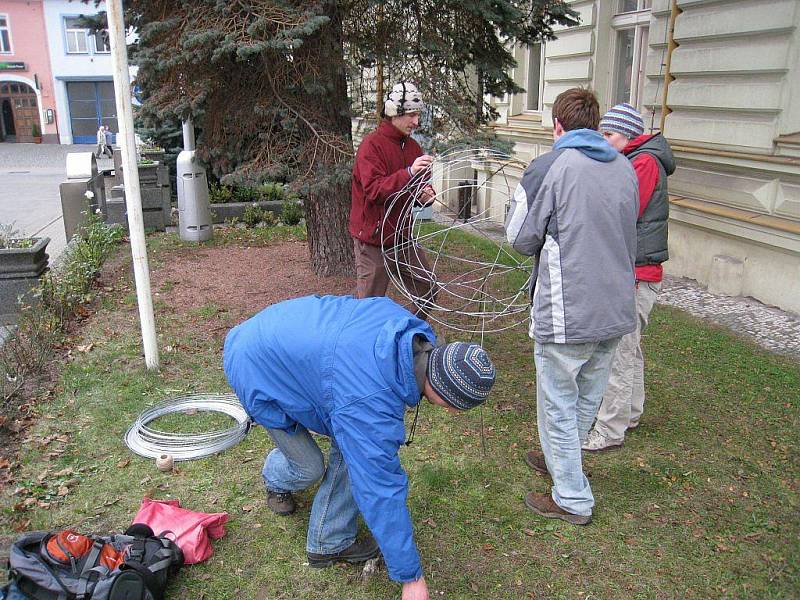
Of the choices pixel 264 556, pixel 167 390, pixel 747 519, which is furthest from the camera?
pixel 167 390

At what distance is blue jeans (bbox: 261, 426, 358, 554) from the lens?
3.01 m

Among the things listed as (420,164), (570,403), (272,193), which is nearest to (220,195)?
(272,193)

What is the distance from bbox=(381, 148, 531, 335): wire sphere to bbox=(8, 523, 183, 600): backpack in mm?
1879

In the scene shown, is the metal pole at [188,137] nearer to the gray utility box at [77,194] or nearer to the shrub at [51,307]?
the gray utility box at [77,194]

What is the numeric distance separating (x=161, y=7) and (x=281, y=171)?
1.78 metres

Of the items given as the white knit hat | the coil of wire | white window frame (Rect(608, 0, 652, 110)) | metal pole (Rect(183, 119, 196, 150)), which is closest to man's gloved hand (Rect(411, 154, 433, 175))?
the white knit hat

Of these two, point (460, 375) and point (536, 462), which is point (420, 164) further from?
point (460, 375)

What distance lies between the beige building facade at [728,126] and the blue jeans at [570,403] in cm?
406

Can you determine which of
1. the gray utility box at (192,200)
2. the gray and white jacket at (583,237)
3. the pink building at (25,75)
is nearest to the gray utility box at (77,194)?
the gray utility box at (192,200)

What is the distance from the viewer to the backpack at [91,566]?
2.59 metres

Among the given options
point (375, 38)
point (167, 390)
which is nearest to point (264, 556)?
point (167, 390)

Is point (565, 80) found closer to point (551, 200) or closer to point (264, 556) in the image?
point (551, 200)

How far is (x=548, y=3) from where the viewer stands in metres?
5.98

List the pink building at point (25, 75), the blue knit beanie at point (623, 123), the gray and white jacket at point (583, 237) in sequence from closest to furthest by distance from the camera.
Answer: the gray and white jacket at point (583, 237), the blue knit beanie at point (623, 123), the pink building at point (25, 75)
